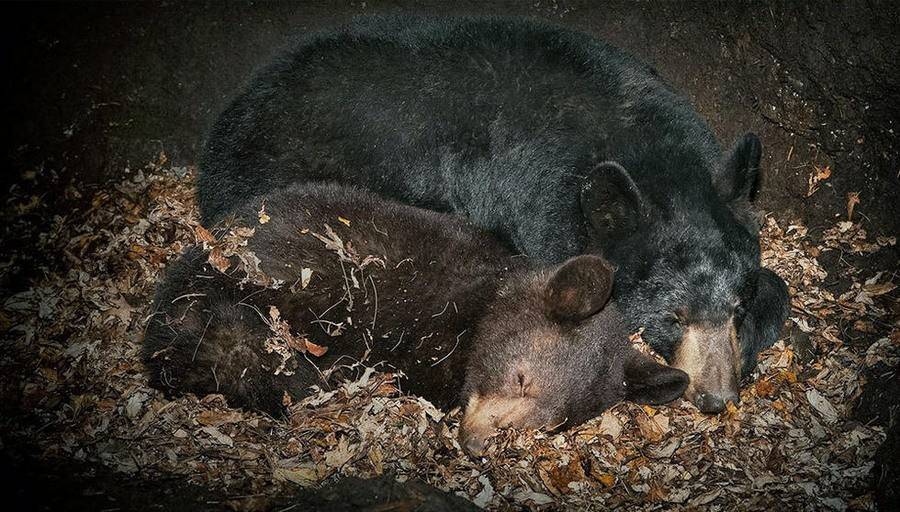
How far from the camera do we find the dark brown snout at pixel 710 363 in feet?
17.8

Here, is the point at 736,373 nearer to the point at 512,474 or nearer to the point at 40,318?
the point at 512,474

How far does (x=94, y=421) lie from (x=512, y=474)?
2620 millimetres

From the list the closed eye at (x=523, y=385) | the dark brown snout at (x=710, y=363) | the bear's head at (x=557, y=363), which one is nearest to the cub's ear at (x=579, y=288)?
the bear's head at (x=557, y=363)

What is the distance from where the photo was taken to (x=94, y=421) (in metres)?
4.94

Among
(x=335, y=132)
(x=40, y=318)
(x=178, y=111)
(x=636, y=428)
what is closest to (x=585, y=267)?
(x=636, y=428)

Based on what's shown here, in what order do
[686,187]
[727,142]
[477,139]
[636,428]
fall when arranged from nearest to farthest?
[636,428]
[686,187]
[477,139]
[727,142]

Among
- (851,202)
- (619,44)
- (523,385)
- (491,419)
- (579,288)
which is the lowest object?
(491,419)

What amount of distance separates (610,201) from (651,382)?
1.32 meters

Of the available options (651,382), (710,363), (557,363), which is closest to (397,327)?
(557,363)

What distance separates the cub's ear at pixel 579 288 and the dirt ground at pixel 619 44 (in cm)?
122

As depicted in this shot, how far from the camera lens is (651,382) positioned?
504 cm

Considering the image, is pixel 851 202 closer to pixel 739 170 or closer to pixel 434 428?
pixel 739 170

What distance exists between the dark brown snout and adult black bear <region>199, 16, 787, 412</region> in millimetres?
16

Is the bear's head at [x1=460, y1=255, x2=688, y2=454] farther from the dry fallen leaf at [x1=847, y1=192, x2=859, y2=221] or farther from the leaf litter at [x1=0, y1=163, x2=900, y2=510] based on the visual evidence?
the dry fallen leaf at [x1=847, y1=192, x2=859, y2=221]
